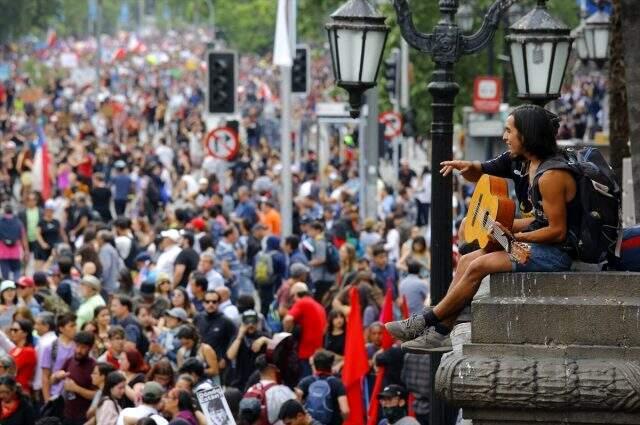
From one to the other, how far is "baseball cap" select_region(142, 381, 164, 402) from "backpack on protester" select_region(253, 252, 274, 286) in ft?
29.3

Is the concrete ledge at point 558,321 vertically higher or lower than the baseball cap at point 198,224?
higher

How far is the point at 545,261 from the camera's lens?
23.4ft

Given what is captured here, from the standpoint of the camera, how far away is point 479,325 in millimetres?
6969

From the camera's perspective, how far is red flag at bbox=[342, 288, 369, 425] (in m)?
14.1

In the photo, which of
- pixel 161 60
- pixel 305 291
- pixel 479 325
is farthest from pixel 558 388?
pixel 161 60

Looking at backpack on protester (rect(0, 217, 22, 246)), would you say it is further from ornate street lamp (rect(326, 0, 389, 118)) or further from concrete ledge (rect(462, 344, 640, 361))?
concrete ledge (rect(462, 344, 640, 361))

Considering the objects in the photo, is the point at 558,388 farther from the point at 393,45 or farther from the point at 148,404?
the point at 393,45

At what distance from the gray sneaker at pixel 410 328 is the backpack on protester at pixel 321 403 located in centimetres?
531

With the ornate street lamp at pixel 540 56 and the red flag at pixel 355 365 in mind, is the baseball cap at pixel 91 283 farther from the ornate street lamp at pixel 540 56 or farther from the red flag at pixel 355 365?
the ornate street lamp at pixel 540 56

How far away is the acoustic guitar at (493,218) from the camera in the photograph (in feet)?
23.4

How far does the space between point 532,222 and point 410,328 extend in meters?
0.91

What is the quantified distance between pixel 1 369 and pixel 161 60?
114 metres

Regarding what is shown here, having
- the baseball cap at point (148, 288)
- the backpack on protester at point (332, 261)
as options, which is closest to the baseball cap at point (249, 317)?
the baseball cap at point (148, 288)

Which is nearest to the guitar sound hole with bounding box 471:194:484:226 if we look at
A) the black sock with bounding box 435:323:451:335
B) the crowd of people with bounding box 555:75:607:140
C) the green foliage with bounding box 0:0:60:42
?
the black sock with bounding box 435:323:451:335
